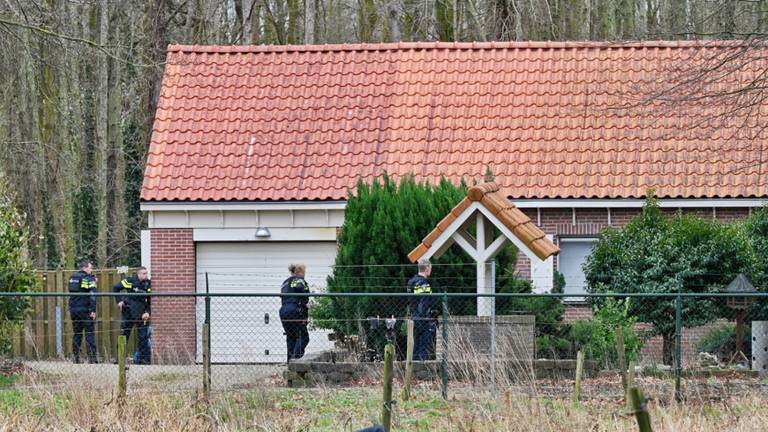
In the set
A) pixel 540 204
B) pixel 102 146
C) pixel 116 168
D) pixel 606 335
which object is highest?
pixel 102 146

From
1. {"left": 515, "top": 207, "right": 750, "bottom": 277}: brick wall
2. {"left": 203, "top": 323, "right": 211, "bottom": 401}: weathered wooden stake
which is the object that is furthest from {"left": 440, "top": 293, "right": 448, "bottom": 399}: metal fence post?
{"left": 515, "top": 207, "right": 750, "bottom": 277}: brick wall

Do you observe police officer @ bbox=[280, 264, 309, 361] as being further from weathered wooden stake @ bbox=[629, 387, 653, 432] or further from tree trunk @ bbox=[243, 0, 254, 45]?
tree trunk @ bbox=[243, 0, 254, 45]

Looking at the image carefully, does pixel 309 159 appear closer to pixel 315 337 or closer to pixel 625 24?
pixel 315 337

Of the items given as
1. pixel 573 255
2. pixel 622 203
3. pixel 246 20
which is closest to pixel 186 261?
pixel 573 255

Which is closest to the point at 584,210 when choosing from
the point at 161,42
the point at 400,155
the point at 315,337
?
the point at 400,155

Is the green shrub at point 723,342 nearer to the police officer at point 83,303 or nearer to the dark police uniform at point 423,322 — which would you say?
the dark police uniform at point 423,322

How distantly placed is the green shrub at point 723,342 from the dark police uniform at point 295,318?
576 cm

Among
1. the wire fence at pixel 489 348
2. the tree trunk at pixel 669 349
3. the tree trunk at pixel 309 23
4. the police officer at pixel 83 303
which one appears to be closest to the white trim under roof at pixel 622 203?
the wire fence at pixel 489 348

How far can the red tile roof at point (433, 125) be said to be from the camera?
80.8 ft

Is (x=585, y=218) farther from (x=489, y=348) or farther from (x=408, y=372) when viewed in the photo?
(x=408, y=372)

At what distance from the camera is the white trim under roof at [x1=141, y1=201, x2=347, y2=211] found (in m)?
24.6

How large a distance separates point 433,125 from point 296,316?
6.77 meters

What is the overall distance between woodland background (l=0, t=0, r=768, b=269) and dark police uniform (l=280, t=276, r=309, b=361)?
32.8ft

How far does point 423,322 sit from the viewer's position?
18281 mm
